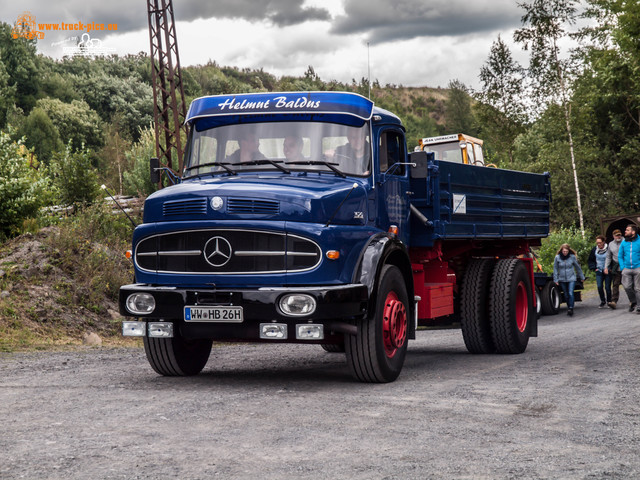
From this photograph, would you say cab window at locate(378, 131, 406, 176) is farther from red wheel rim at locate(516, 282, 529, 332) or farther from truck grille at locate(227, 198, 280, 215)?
red wheel rim at locate(516, 282, 529, 332)

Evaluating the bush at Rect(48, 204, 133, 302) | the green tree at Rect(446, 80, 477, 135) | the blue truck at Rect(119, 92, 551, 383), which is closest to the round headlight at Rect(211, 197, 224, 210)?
the blue truck at Rect(119, 92, 551, 383)

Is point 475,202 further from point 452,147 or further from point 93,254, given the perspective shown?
point 452,147

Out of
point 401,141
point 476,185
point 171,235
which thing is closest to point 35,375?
point 171,235

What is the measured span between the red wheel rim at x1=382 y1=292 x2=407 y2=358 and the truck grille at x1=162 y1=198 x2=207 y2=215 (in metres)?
1.93

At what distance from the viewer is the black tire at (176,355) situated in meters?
8.58

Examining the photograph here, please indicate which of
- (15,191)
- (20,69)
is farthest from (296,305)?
(20,69)

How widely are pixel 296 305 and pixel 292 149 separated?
1709 millimetres

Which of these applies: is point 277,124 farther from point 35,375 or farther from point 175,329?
point 35,375

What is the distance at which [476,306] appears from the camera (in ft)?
36.7

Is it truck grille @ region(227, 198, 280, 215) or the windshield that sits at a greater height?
the windshield

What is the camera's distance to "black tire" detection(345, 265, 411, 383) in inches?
312

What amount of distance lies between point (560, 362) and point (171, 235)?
5055mm

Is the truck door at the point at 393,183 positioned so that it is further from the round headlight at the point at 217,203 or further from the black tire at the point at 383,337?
the round headlight at the point at 217,203

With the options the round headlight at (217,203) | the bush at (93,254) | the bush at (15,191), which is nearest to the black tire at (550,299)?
the bush at (93,254)
